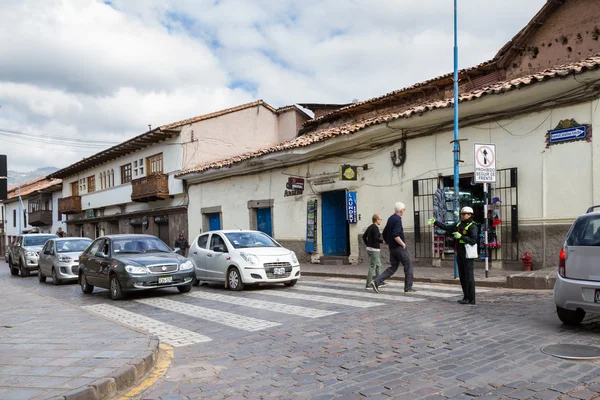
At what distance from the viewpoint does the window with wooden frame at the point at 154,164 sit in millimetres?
29688

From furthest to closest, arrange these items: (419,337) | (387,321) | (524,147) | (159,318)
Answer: (524,147)
(159,318)
(387,321)
(419,337)

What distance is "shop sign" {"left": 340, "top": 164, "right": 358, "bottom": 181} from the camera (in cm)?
1723

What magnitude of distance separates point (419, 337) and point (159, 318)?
4553 millimetres

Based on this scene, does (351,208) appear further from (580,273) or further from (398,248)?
(580,273)

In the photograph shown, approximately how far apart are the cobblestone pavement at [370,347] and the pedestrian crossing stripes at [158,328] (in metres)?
0.02

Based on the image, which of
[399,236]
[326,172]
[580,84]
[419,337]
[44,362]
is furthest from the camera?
[326,172]

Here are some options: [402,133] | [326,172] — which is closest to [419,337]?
[402,133]

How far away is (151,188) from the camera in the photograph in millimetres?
28828

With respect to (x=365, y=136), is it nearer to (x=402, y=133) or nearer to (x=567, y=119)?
(x=402, y=133)

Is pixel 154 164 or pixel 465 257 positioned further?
pixel 154 164

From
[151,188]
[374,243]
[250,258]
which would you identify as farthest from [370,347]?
[151,188]

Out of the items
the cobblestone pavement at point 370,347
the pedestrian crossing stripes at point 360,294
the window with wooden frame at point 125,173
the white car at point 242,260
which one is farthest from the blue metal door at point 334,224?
the window with wooden frame at point 125,173

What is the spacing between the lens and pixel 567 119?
1199 centimetres

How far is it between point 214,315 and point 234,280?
3369 mm
